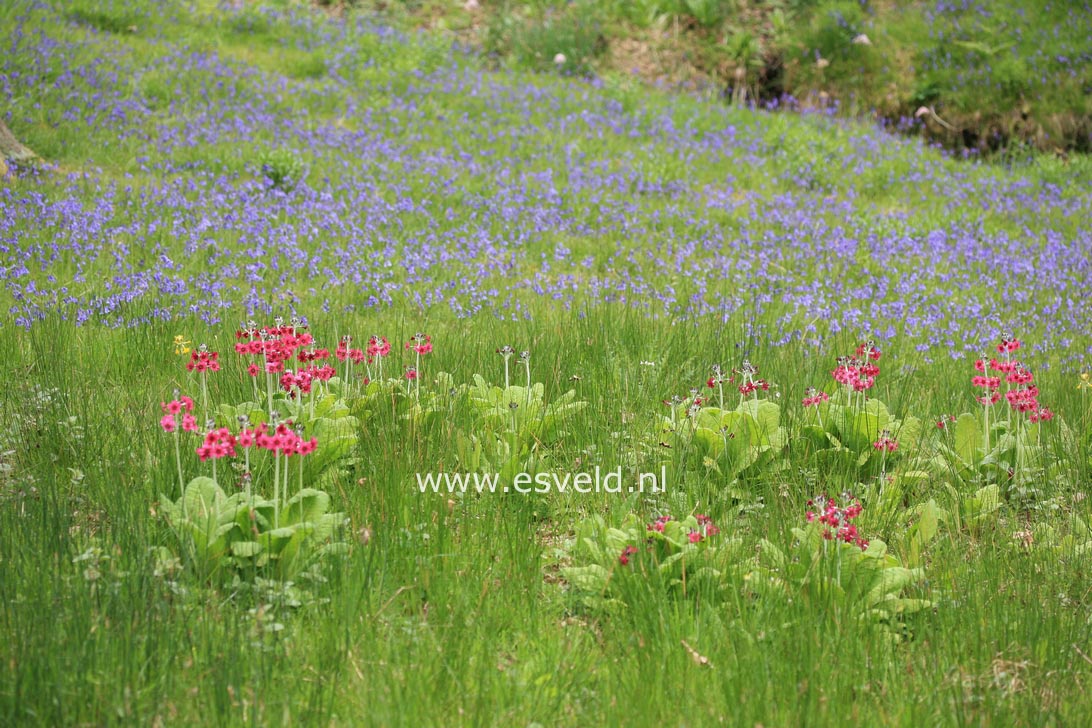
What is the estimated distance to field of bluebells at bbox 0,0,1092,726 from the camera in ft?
9.80

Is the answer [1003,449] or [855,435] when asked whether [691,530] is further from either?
[1003,449]

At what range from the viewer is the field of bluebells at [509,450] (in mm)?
2986

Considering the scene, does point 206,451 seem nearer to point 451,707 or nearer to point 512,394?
point 451,707

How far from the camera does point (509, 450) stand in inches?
168

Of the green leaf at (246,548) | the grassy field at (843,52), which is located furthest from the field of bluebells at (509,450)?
the grassy field at (843,52)

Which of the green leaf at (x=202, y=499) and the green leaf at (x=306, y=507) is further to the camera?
the green leaf at (x=306, y=507)

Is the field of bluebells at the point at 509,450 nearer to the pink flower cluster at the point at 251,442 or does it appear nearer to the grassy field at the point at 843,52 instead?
the pink flower cluster at the point at 251,442

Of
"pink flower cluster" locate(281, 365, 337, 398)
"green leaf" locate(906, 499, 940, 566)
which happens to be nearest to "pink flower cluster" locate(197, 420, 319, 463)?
"pink flower cluster" locate(281, 365, 337, 398)

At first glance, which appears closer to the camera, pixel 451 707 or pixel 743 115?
pixel 451 707

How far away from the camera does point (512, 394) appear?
4.65m

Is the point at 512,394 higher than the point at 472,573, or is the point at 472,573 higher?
the point at 512,394

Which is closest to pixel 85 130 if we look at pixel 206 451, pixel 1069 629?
pixel 206 451

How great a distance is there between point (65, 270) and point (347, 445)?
365cm

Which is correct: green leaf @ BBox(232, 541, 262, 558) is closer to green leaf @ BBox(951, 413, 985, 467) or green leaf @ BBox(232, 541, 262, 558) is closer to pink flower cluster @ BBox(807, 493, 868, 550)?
pink flower cluster @ BBox(807, 493, 868, 550)
